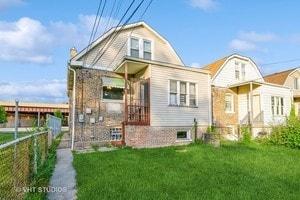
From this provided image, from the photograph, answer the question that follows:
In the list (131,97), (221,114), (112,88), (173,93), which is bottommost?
(221,114)

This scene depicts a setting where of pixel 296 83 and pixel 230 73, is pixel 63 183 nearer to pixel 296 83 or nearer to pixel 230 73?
pixel 230 73

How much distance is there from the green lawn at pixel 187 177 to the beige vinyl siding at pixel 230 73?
10.2 m

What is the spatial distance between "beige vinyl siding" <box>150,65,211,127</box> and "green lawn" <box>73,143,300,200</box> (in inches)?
167

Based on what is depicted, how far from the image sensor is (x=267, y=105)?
18875 millimetres

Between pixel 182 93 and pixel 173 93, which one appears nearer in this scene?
pixel 173 93

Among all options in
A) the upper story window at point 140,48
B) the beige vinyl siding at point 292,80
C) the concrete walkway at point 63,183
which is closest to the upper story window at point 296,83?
the beige vinyl siding at point 292,80

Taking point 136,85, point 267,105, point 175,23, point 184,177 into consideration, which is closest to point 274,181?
point 184,177

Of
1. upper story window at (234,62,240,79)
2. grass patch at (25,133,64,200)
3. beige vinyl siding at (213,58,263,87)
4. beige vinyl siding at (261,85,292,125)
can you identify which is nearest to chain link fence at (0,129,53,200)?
grass patch at (25,133,64,200)

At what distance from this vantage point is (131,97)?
14812mm

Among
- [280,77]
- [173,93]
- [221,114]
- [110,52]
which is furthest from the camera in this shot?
[280,77]

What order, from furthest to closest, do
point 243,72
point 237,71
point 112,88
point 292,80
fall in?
point 292,80 < point 243,72 < point 237,71 < point 112,88

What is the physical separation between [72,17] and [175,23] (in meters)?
4.20

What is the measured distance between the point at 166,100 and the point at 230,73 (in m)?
8.43

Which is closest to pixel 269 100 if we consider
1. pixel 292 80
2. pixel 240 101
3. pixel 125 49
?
pixel 240 101
